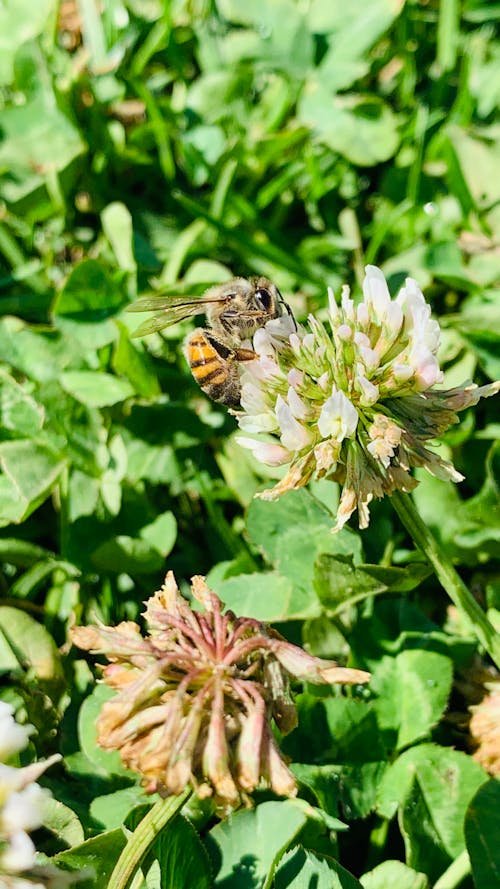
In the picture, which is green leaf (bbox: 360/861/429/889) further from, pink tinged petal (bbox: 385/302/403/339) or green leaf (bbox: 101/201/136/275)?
green leaf (bbox: 101/201/136/275)

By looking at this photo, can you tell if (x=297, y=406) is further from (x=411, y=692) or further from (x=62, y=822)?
(x=62, y=822)

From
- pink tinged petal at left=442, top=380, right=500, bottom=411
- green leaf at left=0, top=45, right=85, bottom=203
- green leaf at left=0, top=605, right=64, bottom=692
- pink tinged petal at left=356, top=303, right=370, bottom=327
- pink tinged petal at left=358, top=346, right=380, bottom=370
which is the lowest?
green leaf at left=0, top=605, right=64, bottom=692

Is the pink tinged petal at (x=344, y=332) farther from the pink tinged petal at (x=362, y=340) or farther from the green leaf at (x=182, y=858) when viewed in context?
the green leaf at (x=182, y=858)

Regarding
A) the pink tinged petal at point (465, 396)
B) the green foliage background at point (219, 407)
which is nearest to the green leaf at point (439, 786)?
the green foliage background at point (219, 407)

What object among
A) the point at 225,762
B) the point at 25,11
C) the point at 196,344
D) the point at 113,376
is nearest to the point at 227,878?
the point at 225,762

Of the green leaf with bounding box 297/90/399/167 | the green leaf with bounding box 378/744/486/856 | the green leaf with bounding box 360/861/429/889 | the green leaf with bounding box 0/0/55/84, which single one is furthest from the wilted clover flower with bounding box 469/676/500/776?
the green leaf with bounding box 0/0/55/84

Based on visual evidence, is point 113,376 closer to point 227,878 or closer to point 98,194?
point 98,194
